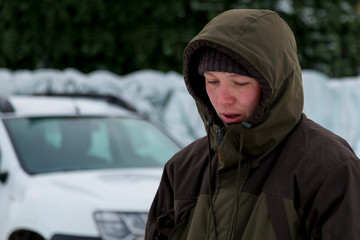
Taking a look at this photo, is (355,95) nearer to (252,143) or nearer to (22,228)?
(22,228)

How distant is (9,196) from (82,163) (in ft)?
1.95

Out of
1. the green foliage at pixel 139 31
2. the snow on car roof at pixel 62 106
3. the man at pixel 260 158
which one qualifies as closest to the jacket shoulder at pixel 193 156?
the man at pixel 260 158

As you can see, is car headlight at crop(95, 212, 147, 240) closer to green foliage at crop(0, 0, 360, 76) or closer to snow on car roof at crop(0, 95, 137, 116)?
snow on car roof at crop(0, 95, 137, 116)

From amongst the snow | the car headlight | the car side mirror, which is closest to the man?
the car headlight

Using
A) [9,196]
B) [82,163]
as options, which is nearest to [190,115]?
[82,163]

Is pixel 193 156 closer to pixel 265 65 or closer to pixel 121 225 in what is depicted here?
pixel 265 65

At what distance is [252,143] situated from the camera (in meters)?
1.54

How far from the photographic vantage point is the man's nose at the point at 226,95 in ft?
5.30

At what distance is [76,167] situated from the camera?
13.8 ft

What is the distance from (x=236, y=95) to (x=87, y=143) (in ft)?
10.0

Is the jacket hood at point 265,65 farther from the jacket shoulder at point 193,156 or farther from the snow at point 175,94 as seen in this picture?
the snow at point 175,94

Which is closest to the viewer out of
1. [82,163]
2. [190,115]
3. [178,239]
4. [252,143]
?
[252,143]

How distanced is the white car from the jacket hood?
6.72 feet

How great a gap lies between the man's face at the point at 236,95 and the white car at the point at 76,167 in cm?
196
